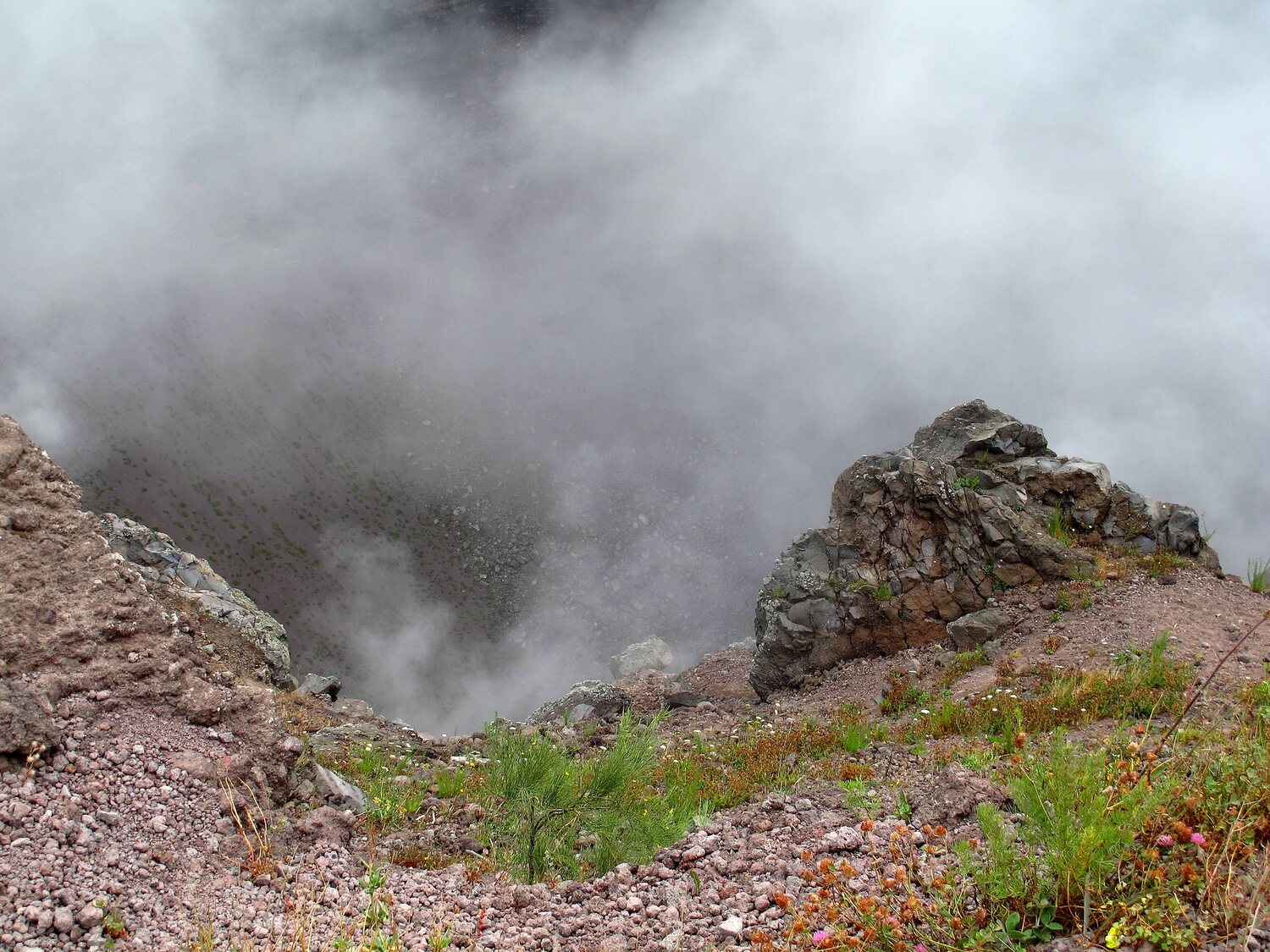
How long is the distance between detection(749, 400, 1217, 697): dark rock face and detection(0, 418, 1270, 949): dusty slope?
11573mm

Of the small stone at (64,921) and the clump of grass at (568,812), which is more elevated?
the clump of grass at (568,812)

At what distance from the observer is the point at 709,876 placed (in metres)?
5.50

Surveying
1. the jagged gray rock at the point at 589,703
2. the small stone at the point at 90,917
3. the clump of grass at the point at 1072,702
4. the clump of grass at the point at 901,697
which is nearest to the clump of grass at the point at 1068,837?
the small stone at the point at 90,917

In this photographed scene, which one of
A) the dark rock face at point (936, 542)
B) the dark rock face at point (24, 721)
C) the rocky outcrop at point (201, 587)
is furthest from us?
the rocky outcrop at point (201, 587)

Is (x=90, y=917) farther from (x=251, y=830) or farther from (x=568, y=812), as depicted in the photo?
(x=568, y=812)

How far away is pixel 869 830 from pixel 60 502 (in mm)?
6944

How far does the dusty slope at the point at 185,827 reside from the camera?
14.9 ft

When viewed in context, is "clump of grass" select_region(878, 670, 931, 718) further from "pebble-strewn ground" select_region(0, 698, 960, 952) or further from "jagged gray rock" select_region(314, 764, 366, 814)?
"jagged gray rock" select_region(314, 764, 366, 814)

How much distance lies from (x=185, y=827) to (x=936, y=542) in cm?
1680

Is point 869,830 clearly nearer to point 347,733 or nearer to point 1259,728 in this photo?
point 1259,728

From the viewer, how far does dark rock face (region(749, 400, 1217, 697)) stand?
712 inches

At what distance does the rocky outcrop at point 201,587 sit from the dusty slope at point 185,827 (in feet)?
39.9

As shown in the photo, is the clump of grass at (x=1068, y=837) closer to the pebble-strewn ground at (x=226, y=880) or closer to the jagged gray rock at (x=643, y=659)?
the pebble-strewn ground at (x=226, y=880)

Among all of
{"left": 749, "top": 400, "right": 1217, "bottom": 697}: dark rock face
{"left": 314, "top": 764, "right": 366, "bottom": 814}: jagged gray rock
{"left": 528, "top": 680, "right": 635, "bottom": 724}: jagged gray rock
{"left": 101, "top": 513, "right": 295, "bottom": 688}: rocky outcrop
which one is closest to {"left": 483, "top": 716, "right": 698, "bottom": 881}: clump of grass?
{"left": 314, "top": 764, "right": 366, "bottom": 814}: jagged gray rock
